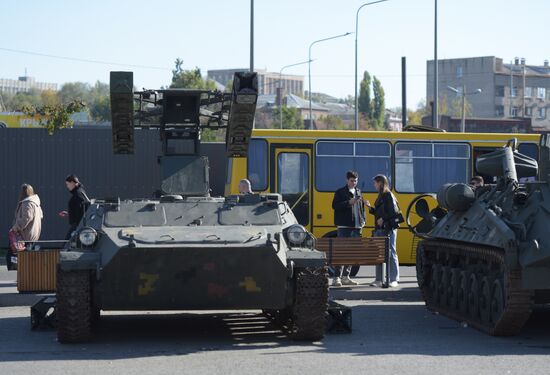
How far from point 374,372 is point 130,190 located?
18.8 metres

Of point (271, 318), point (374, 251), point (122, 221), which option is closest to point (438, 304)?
point (374, 251)

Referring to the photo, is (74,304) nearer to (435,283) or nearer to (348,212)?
(435,283)

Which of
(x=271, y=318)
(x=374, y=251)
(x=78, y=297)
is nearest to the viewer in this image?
(x=78, y=297)

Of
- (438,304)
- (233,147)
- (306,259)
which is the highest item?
(233,147)

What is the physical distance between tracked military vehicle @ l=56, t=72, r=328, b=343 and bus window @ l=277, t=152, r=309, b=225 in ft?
29.2

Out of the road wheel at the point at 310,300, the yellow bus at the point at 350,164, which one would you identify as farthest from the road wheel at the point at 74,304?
the yellow bus at the point at 350,164

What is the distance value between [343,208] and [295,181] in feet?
11.2

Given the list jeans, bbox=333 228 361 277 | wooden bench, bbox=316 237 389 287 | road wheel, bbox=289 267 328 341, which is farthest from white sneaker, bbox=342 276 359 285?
road wheel, bbox=289 267 328 341

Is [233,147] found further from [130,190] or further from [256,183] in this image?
[130,190]

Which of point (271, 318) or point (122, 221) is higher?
point (122, 221)

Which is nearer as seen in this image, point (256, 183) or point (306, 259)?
point (306, 259)

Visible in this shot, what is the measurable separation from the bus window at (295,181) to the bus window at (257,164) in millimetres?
270

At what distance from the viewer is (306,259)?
12.7 m

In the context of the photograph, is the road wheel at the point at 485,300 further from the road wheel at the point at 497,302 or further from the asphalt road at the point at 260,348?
the asphalt road at the point at 260,348
